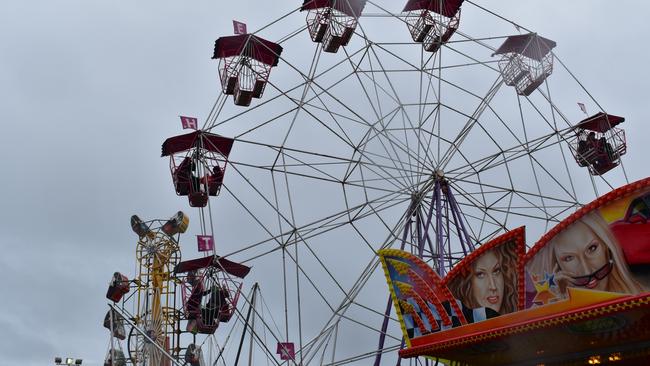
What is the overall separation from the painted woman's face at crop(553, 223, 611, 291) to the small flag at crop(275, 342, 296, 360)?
8.18 m

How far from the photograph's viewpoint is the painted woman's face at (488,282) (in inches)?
656

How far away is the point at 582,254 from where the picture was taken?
14609mm

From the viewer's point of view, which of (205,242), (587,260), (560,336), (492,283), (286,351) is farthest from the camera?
(205,242)

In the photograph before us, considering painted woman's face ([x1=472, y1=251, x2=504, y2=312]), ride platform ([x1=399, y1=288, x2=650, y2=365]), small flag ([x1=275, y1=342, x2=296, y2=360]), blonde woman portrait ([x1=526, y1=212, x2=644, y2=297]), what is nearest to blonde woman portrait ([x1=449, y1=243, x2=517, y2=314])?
painted woman's face ([x1=472, y1=251, x2=504, y2=312])

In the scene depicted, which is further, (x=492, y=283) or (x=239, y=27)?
(x=239, y=27)

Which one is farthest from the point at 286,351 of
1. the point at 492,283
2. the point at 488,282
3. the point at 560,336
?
the point at 560,336

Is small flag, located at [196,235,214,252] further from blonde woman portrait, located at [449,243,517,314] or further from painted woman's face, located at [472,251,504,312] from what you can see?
painted woman's face, located at [472,251,504,312]

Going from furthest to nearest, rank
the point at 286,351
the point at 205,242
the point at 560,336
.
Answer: the point at 205,242
the point at 286,351
the point at 560,336

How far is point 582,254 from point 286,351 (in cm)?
877

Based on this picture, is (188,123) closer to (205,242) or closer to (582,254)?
(205,242)

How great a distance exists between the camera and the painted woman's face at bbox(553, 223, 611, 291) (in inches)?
564

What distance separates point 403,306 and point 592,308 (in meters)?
5.65

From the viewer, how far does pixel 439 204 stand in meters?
22.4

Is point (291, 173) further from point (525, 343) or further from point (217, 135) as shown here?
point (525, 343)
